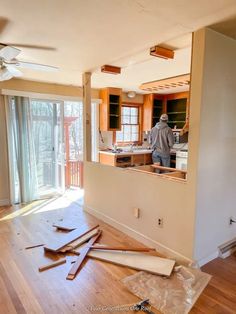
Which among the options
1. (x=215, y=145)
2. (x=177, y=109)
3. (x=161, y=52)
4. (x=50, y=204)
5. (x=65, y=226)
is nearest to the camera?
(x=215, y=145)

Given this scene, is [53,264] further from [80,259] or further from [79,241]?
[79,241]

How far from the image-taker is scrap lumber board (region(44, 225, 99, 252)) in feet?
8.89

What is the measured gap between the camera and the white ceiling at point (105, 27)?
1.76m

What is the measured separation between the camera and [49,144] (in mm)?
4777

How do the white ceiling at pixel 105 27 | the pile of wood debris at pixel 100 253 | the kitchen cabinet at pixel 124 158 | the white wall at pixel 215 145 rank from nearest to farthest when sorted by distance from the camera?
1. the white ceiling at pixel 105 27
2. the white wall at pixel 215 145
3. the pile of wood debris at pixel 100 253
4. the kitchen cabinet at pixel 124 158

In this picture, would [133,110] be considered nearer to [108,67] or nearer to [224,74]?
[108,67]

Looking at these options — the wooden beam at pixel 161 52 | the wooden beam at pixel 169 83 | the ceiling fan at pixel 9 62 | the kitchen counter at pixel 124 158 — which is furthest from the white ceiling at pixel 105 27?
the kitchen counter at pixel 124 158

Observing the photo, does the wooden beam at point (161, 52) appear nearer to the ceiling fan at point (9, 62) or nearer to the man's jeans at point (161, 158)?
the ceiling fan at point (9, 62)

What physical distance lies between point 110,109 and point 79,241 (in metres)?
3.27

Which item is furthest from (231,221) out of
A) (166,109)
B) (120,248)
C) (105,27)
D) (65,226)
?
(166,109)

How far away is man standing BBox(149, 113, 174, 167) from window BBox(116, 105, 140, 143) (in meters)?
1.51

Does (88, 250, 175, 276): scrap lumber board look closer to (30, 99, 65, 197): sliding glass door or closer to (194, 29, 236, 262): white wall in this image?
(194, 29, 236, 262): white wall

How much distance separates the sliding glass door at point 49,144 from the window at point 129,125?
165 centimetres

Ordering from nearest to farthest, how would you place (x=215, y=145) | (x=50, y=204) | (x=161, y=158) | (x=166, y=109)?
(x=215, y=145), (x=50, y=204), (x=161, y=158), (x=166, y=109)
